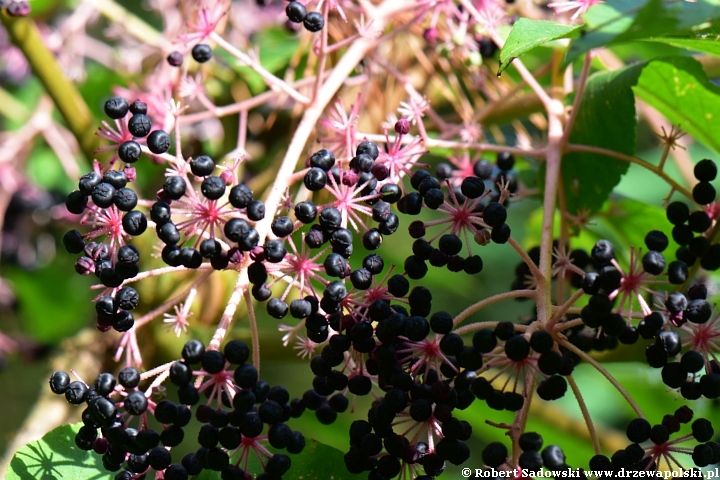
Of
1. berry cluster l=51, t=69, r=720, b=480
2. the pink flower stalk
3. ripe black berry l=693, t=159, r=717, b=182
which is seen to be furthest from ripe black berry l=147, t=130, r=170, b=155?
ripe black berry l=693, t=159, r=717, b=182

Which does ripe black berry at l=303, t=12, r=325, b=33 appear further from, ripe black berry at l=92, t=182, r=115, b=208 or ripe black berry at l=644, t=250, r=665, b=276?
ripe black berry at l=644, t=250, r=665, b=276

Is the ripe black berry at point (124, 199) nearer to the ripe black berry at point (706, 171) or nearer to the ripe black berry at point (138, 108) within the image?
the ripe black berry at point (138, 108)

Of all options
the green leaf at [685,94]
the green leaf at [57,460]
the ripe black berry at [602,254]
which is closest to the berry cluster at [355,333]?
the ripe black berry at [602,254]

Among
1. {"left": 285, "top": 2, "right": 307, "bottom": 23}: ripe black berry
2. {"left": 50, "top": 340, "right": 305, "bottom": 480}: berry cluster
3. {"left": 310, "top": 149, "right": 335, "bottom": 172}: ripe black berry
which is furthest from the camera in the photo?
{"left": 285, "top": 2, "right": 307, "bottom": 23}: ripe black berry

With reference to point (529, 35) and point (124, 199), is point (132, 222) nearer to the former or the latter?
point (124, 199)

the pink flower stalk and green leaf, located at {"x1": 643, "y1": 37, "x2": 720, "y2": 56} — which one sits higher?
green leaf, located at {"x1": 643, "y1": 37, "x2": 720, "y2": 56}

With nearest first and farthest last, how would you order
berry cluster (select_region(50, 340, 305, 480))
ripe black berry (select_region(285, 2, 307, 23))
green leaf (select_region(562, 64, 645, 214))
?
1. berry cluster (select_region(50, 340, 305, 480))
2. ripe black berry (select_region(285, 2, 307, 23))
3. green leaf (select_region(562, 64, 645, 214))
